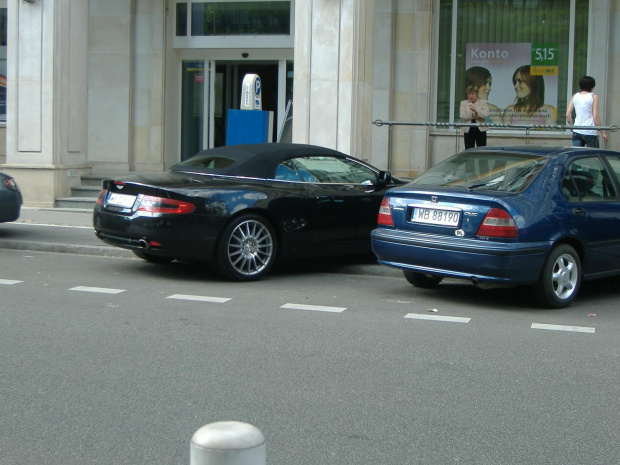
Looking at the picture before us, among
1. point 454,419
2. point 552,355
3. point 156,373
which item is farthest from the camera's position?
point 552,355

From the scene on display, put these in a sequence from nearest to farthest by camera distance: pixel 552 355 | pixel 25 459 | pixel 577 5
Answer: pixel 25 459 < pixel 552 355 < pixel 577 5

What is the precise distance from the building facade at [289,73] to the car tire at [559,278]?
601 cm

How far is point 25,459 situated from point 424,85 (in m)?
13.9

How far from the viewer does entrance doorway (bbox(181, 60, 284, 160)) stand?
752 inches

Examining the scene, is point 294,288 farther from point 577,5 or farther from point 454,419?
point 577,5

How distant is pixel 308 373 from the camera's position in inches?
→ 232

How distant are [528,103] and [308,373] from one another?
12.5 m

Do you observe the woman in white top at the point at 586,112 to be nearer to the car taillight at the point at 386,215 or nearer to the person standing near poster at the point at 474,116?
the person standing near poster at the point at 474,116

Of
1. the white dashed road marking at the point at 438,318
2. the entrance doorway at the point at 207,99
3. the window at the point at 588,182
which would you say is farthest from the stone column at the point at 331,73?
the white dashed road marking at the point at 438,318

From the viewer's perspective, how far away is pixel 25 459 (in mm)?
4312

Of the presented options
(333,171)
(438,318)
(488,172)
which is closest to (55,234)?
(333,171)

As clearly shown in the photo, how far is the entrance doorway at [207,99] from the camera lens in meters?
19.1

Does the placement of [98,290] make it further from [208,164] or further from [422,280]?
[422,280]

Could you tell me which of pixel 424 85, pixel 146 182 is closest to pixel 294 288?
pixel 146 182
